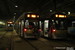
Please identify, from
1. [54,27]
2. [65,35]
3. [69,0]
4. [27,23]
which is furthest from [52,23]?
[69,0]

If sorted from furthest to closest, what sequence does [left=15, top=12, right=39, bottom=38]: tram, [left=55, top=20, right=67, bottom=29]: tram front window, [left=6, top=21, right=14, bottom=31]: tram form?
[left=6, top=21, right=14, bottom=31]: tram
[left=15, top=12, right=39, bottom=38]: tram
[left=55, top=20, right=67, bottom=29]: tram front window

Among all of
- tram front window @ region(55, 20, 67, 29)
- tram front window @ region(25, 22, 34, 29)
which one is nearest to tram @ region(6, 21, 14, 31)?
tram front window @ region(25, 22, 34, 29)

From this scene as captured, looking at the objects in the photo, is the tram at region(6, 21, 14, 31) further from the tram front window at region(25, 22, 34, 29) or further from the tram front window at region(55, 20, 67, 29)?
the tram front window at region(55, 20, 67, 29)

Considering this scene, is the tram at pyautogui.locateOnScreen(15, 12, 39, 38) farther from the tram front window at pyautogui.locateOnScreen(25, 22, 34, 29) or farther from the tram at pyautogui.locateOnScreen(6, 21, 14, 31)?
the tram at pyautogui.locateOnScreen(6, 21, 14, 31)

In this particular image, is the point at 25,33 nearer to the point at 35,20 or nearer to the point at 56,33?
the point at 35,20

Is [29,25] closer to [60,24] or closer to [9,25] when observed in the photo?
[60,24]

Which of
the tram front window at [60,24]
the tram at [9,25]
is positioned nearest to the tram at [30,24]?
the tram front window at [60,24]

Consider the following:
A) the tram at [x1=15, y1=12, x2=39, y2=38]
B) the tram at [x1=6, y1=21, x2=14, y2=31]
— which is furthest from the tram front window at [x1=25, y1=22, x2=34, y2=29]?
the tram at [x1=6, y1=21, x2=14, y2=31]

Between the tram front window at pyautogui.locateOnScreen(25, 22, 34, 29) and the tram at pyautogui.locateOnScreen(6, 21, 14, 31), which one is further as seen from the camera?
the tram at pyautogui.locateOnScreen(6, 21, 14, 31)

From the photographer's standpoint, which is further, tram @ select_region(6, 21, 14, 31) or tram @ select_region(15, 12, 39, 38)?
tram @ select_region(6, 21, 14, 31)

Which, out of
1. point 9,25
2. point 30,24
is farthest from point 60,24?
point 9,25

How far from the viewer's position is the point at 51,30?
42.9 feet

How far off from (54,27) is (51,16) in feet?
4.70

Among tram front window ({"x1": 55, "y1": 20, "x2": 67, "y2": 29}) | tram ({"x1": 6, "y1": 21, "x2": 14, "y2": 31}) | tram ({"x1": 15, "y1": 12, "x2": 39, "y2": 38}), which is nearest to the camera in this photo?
tram front window ({"x1": 55, "y1": 20, "x2": 67, "y2": 29})
